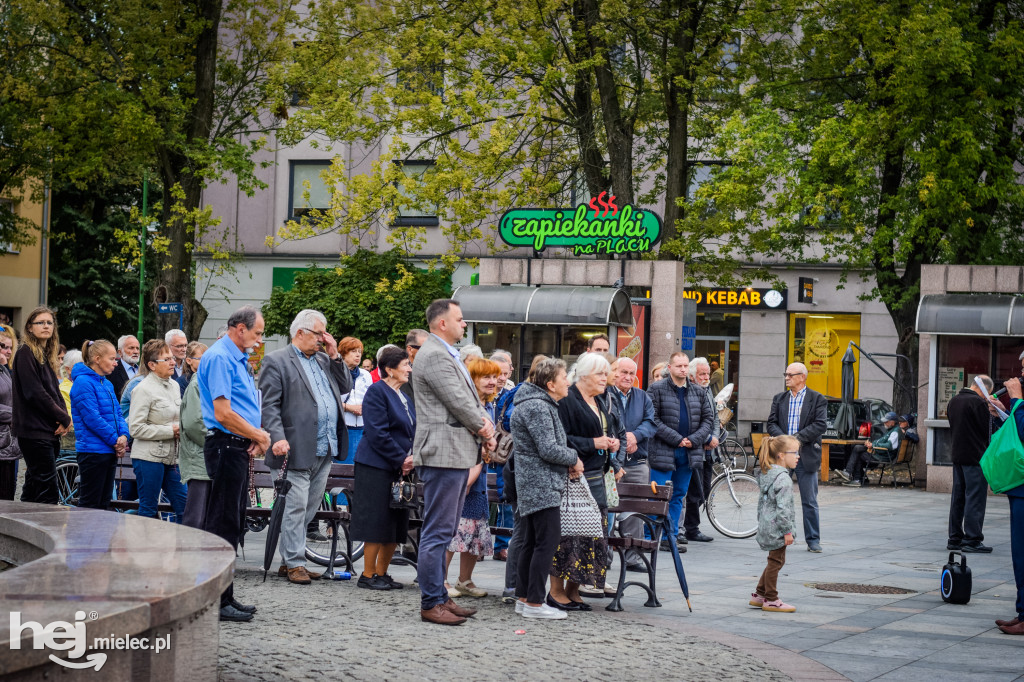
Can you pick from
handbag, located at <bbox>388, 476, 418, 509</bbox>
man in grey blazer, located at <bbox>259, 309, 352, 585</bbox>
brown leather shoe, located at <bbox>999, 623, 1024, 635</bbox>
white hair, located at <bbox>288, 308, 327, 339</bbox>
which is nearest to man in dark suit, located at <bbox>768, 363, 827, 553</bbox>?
brown leather shoe, located at <bbox>999, 623, 1024, 635</bbox>

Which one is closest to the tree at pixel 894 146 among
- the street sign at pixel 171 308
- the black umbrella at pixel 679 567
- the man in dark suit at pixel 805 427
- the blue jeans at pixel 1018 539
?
the street sign at pixel 171 308

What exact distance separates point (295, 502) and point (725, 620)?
3283 millimetres

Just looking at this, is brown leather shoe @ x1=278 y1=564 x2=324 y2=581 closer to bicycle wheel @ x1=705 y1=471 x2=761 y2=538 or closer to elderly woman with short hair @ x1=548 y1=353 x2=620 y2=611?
elderly woman with short hair @ x1=548 y1=353 x2=620 y2=611

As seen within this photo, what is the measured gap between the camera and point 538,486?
27.5ft

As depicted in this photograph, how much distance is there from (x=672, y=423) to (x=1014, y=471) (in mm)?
4558

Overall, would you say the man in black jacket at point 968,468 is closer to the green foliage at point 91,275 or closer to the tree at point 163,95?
the tree at point 163,95

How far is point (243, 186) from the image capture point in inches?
952

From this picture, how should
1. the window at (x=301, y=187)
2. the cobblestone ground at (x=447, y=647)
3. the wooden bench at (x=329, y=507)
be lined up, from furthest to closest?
the window at (x=301, y=187) → the wooden bench at (x=329, y=507) → the cobblestone ground at (x=447, y=647)

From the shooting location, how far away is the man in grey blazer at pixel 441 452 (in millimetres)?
8133

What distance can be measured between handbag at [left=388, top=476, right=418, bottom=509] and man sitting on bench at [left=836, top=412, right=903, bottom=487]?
14338 millimetres

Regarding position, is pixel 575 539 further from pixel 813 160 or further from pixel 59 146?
pixel 59 146

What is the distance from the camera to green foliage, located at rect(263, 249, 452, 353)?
99.7 feet

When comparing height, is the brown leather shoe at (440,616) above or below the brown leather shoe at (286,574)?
above

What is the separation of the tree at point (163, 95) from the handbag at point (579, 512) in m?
15.9
